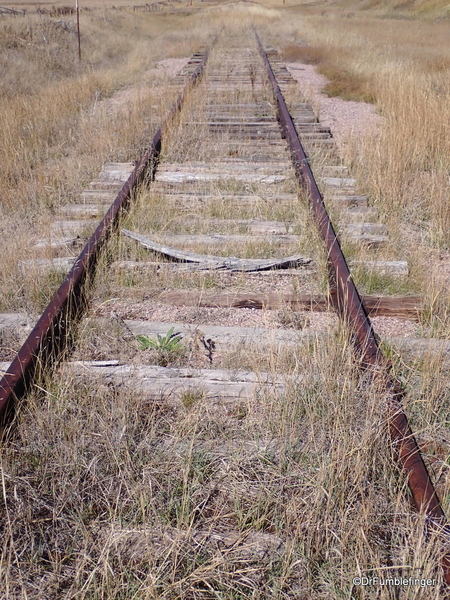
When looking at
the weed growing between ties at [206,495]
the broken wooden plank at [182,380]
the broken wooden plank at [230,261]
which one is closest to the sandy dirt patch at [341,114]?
the broken wooden plank at [230,261]

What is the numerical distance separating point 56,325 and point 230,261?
4.30 ft

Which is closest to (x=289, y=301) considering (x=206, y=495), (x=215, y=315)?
(x=215, y=315)

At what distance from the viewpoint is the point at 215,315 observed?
3.21 metres

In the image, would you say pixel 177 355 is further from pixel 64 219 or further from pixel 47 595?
pixel 64 219

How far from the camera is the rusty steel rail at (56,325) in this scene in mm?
2320

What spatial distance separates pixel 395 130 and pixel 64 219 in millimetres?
3901

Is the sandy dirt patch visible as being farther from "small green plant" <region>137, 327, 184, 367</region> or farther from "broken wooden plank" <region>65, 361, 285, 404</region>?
"broken wooden plank" <region>65, 361, 285, 404</region>

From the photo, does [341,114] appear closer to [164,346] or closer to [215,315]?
[215,315]

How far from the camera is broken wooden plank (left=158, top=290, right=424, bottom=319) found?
3232 mm

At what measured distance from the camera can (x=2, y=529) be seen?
178 centimetres

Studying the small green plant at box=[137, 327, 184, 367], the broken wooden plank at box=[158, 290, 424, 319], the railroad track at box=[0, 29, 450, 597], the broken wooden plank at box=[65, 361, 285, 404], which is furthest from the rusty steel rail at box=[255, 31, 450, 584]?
the small green plant at box=[137, 327, 184, 367]

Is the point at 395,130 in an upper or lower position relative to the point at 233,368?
upper

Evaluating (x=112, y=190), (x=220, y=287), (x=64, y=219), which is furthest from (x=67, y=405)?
(x=112, y=190)

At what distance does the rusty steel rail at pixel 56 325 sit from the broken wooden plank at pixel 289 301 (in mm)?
516
